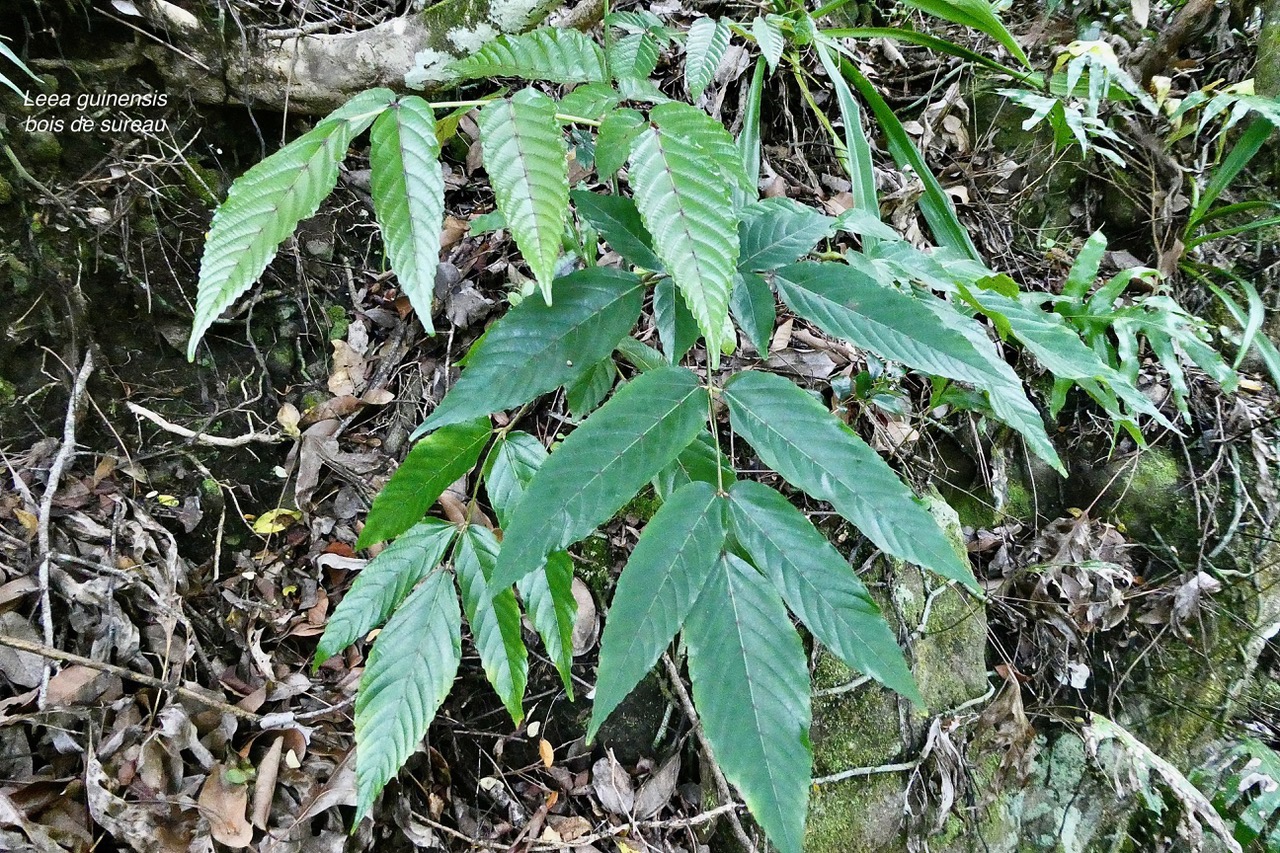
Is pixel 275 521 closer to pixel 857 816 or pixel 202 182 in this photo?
pixel 202 182

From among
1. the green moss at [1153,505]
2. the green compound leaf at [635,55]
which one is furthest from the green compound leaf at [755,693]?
the green moss at [1153,505]

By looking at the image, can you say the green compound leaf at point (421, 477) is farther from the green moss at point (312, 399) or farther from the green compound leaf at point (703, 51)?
the green moss at point (312, 399)

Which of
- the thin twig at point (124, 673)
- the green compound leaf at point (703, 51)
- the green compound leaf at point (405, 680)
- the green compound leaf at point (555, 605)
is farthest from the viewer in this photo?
the thin twig at point (124, 673)

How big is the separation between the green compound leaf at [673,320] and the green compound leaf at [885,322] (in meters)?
0.13

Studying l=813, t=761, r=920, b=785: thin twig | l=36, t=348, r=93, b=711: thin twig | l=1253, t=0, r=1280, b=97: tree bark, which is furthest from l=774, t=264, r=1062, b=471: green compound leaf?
l=1253, t=0, r=1280, b=97: tree bark

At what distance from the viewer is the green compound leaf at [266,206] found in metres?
0.64

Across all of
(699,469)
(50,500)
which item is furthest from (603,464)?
(50,500)

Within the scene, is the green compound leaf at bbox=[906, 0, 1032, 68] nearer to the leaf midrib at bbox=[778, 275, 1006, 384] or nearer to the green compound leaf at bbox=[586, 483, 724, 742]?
the leaf midrib at bbox=[778, 275, 1006, 384]

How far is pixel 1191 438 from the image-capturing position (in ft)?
7.27

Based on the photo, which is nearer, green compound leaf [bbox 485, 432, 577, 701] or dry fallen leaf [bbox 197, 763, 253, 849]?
green compound leaf [bbox 485, 432, 577, 701]

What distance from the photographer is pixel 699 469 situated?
33.6 inches

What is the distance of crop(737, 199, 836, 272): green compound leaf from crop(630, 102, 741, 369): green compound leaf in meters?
0.17

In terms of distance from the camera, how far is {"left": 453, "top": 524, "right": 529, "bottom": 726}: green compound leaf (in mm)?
957

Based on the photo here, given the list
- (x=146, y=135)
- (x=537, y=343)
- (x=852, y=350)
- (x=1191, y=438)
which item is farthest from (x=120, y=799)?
(x=1191, y=438)
